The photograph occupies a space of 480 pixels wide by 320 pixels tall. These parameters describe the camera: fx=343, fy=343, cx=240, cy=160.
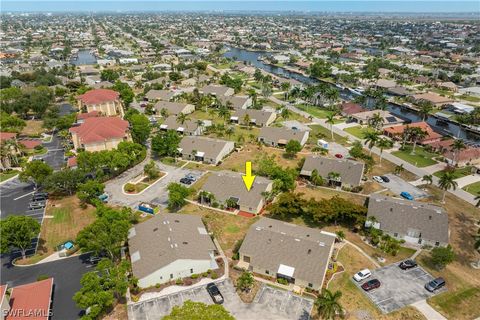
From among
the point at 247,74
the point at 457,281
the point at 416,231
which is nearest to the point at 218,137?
the point at 416,231

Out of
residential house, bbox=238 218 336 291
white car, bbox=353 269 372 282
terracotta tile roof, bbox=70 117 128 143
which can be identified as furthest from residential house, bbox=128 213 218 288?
terracotta tile roof, bbox=70 117 128 143

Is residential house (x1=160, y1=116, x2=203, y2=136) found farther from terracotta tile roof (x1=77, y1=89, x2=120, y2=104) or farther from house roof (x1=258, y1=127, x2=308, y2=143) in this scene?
terracotta tile roof (x1=77, y1=89, x2=120, y2=104)

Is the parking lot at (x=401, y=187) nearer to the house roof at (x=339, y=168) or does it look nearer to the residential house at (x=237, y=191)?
the house roof at (x=339, y=168)

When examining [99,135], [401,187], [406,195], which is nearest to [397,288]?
[406,195]

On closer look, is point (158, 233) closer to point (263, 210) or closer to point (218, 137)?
point (263, 210)

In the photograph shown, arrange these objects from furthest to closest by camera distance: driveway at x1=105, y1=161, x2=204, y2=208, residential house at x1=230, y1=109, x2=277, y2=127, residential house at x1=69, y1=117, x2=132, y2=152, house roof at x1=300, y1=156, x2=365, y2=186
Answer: residential house at x1=230, y1=109, x2=277, y2=127 < residential house at x1=69, y1=117, x2=132, y2=152 < house roof at x1=300, y1=156, x2=365, y2=186 < driveway at x1=105, y1=161, x2=204, y2=208

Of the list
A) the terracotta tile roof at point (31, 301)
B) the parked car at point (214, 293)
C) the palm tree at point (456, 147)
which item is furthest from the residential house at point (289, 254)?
the palm tree at point (456, 147)
